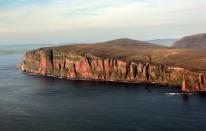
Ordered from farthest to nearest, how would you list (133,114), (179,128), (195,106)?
(195,106) < (133,114) < (179,128)

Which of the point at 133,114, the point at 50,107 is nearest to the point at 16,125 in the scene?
the point at 50,107

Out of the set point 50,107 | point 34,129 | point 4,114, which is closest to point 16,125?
point 34,129

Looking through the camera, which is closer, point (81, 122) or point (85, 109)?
point (81, 122)

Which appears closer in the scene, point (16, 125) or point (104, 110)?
point (16, 125)

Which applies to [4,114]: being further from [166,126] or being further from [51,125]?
[166,126]

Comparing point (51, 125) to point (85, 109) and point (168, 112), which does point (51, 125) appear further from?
point (168, 112)

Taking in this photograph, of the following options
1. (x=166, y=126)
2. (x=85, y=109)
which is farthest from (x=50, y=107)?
(x=166, y=126)

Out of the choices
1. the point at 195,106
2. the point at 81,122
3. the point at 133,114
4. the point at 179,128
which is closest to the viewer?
the point at 179,128

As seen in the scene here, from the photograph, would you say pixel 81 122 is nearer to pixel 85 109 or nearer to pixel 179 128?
pixel 85 109
